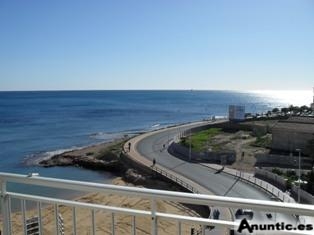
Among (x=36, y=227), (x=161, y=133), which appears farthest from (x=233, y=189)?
(x=161, y=133)

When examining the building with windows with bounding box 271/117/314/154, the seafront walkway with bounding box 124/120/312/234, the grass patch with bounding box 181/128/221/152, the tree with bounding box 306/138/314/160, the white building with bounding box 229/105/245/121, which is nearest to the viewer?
the seafront walkway with bounding box 124/120/312/234

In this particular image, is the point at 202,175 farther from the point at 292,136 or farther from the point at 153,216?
the point at 153,216

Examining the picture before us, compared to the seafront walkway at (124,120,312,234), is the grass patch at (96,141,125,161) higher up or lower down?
lower down

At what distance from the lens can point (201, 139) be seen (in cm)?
5194

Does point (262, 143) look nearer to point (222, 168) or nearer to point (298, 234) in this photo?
point (222, 168)

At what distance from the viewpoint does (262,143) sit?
47906mm

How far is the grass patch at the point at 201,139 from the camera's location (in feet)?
149

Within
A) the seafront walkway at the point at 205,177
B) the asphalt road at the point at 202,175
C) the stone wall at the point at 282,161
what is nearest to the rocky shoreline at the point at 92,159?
the seafront walkway at the point at 205,177

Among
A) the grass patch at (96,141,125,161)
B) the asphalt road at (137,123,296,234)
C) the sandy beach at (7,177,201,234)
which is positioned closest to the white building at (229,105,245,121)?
the asphalt road at (137,123,296,234)

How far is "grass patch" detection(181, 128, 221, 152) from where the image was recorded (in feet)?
149

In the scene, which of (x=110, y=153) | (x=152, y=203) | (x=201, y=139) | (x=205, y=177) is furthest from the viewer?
(x=201, y=139)

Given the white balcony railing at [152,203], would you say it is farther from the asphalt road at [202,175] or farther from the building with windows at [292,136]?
the building with windows at [292,136]

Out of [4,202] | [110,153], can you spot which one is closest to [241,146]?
[110,153]

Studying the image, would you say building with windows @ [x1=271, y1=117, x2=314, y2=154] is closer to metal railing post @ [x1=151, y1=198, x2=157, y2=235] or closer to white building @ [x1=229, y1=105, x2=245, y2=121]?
white building @ [x1=229, y1=105, x2=245, y2=121]
